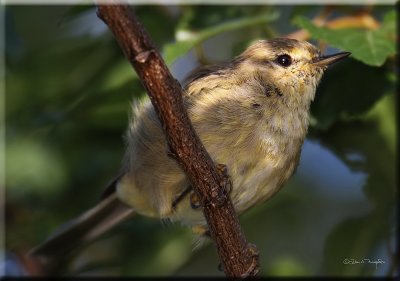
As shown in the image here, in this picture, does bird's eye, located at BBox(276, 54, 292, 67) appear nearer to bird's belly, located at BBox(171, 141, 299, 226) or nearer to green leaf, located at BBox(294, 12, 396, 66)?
green leaf, located at BBox(294, 12, 396, 66)

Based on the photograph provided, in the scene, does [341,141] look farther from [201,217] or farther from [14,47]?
[14,47]

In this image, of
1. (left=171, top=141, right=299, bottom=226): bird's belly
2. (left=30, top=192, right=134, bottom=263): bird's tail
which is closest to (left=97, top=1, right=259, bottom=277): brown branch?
(left=171, top=141, right=299, bottom=226): bird's belly

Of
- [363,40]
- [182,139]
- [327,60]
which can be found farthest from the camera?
[327,60]

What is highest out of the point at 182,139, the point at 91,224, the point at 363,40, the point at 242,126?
the point at 182,139

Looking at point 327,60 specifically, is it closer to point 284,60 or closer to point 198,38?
point 284,60

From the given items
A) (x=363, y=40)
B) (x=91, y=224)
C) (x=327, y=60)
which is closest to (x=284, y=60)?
(x=327, y=60)

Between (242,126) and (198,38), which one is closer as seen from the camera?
(242,126)

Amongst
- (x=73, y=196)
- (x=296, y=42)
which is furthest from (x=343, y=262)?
(x=73, y=196)
